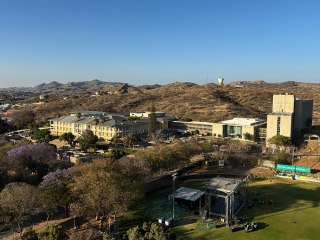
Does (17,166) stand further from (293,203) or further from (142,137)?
(142,137)

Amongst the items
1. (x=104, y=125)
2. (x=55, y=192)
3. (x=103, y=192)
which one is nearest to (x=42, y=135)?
(x=104, y=125)

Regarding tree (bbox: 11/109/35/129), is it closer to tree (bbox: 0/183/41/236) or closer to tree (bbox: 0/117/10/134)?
tree (bbox: 0/117/10/134)

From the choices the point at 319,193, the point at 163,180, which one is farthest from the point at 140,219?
the point at 319,193

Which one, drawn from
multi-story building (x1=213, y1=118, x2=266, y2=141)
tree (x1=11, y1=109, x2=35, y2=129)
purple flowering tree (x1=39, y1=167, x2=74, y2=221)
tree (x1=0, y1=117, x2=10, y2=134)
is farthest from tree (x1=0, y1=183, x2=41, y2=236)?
tree (x1=11, y1=109, x2=35, y2=129)

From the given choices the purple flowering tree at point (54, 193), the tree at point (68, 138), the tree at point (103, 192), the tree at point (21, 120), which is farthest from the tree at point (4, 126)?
the tree at point (103, 192)

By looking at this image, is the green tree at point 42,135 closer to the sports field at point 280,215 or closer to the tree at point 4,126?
the tree at point 4,126

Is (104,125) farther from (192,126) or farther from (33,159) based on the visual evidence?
(33,159)
